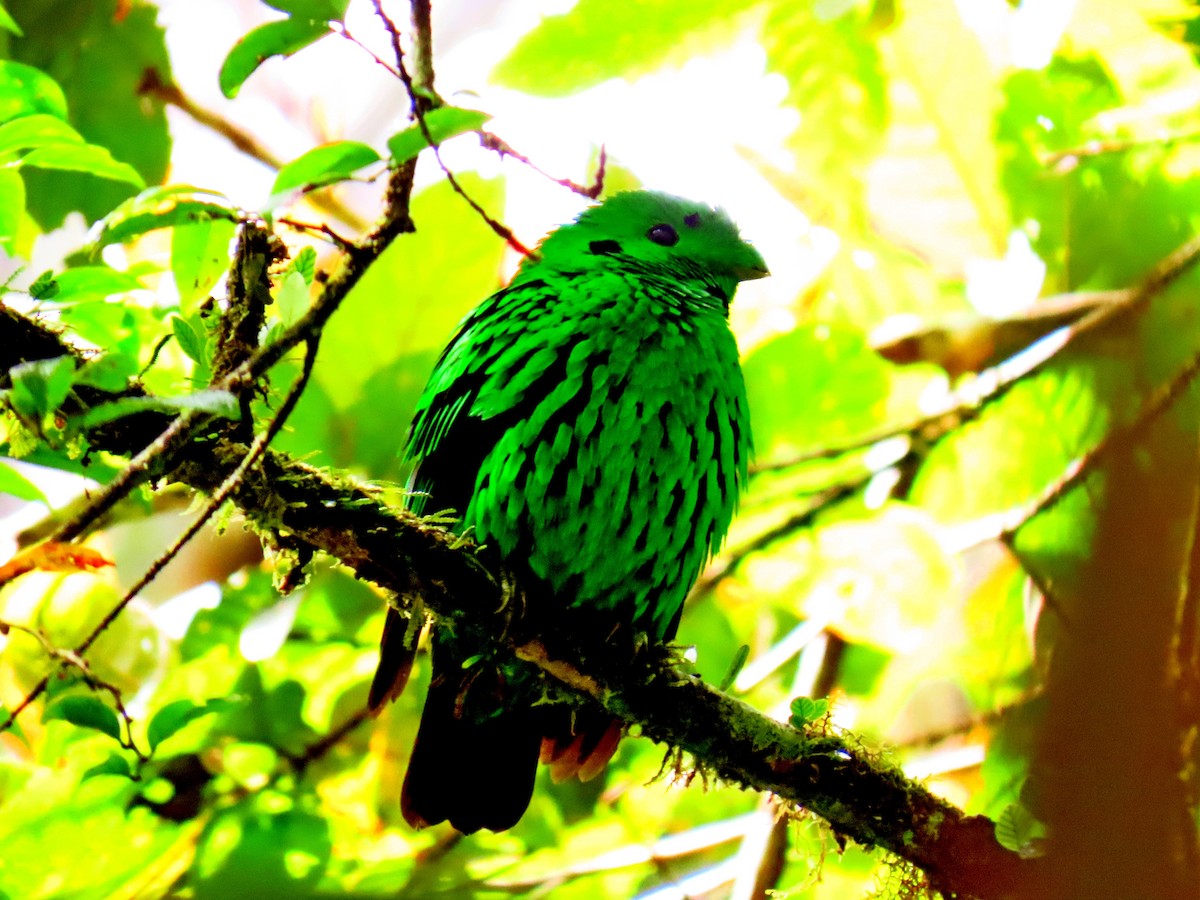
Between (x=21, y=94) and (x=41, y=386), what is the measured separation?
3.51ft

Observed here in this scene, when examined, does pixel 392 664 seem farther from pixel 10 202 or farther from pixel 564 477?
pixel 10 202

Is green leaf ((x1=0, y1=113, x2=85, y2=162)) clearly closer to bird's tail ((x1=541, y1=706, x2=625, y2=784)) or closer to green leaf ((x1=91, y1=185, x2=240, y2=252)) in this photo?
green leaf ((x1=91, y1=185, x2=240, y2=252))

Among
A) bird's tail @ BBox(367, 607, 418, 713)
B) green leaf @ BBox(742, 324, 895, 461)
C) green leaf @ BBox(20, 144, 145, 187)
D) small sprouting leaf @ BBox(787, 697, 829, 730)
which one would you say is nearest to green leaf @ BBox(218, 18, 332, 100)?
green leaf @ BBox(20, 144, 145, 187)

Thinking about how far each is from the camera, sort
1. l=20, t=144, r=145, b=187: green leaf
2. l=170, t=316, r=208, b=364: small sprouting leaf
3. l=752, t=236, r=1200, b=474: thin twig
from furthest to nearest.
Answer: l=752, t=236, r=1200, b=474: thin twig → l=20, t=144, r=145, b=187: green leaf → l=170, t=316, r=208, b=364: small sprouting leaf

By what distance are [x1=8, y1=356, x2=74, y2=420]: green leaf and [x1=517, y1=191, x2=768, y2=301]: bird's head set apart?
1.99 m

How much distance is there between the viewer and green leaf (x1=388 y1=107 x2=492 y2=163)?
1.87 meters

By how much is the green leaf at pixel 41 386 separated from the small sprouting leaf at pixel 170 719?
3.41ft

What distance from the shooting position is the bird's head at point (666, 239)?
378 cm

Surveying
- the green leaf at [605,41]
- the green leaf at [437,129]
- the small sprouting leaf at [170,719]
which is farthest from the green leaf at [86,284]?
the green leaf at [605,41]

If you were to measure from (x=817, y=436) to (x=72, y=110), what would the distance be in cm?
294

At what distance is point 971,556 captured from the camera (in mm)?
5211

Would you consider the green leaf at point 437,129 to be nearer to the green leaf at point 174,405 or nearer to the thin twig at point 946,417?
the green leaf at point 174,405

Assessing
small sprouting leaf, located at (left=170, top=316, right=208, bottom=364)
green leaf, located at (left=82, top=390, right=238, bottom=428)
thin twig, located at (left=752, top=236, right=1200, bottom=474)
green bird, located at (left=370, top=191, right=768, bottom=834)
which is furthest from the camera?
thin twig, located at (left=752, top=236, right=1200, bottom=474)

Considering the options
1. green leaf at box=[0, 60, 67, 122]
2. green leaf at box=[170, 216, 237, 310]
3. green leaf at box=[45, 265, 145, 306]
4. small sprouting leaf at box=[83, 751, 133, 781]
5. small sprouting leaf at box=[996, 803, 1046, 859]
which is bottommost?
small sprouting leaf at box=[83, 751, 133, 781]
